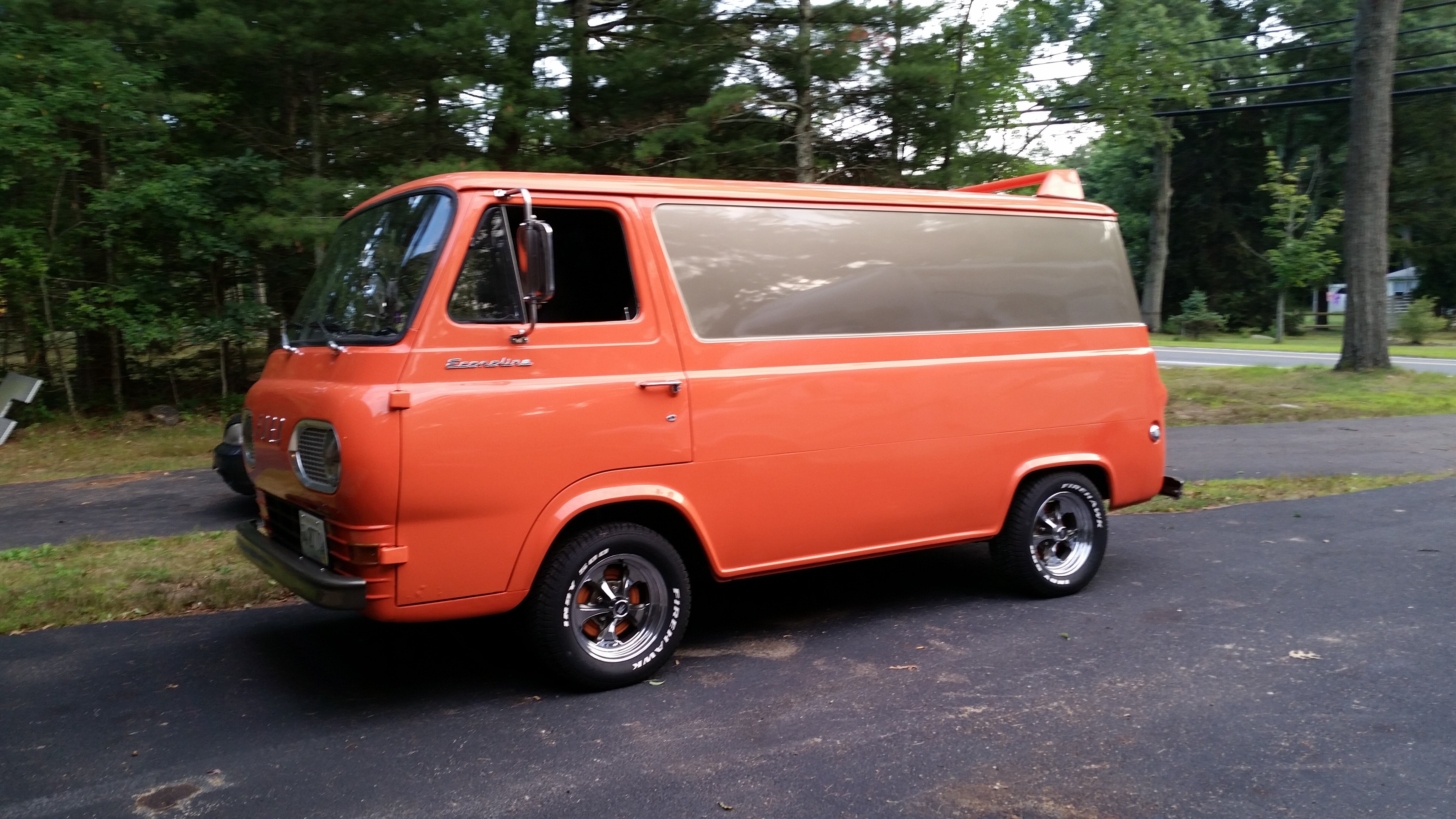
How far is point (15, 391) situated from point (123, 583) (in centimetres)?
932

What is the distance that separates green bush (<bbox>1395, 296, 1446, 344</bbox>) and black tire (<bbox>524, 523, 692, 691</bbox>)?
3787 centimetres

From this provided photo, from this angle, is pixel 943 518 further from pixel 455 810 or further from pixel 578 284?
pixel 455 810

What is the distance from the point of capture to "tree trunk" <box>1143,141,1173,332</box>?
41.4m

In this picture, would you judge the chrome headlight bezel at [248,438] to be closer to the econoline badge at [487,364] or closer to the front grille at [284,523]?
the front grille at [284,523]

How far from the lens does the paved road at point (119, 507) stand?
7.93 meters

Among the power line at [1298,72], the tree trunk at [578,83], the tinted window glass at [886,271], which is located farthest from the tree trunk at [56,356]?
the power line at [1298,72]

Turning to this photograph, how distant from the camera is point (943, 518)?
5.69m

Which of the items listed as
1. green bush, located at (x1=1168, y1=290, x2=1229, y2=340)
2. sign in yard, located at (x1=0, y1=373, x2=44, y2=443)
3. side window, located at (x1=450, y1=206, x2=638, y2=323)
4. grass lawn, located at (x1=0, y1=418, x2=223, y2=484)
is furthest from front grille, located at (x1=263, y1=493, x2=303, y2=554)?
green bush, located at (x1=1168, y1=290, x2=1229, y2=340)

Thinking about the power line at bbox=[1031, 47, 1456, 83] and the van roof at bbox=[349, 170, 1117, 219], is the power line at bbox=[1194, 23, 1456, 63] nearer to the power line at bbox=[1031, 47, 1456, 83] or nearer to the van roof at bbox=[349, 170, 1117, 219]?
the power line at bbox=[1031, 47, 1456, 83]

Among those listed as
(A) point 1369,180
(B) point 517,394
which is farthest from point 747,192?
(A) point 1369,180

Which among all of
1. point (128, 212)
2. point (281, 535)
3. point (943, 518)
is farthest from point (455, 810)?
point (128, 212)

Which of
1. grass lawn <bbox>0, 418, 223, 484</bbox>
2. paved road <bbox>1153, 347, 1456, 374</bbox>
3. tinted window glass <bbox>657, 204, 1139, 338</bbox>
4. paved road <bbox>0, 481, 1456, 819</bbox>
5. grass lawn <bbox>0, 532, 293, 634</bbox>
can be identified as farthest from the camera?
paved road <bbox>1153, 347, 1456, 374</bbox>

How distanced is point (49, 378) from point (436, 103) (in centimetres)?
685

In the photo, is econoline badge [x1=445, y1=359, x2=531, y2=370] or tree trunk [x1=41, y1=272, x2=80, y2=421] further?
tree trunk [x1=41, y1=272, x2=80, y2=421]
